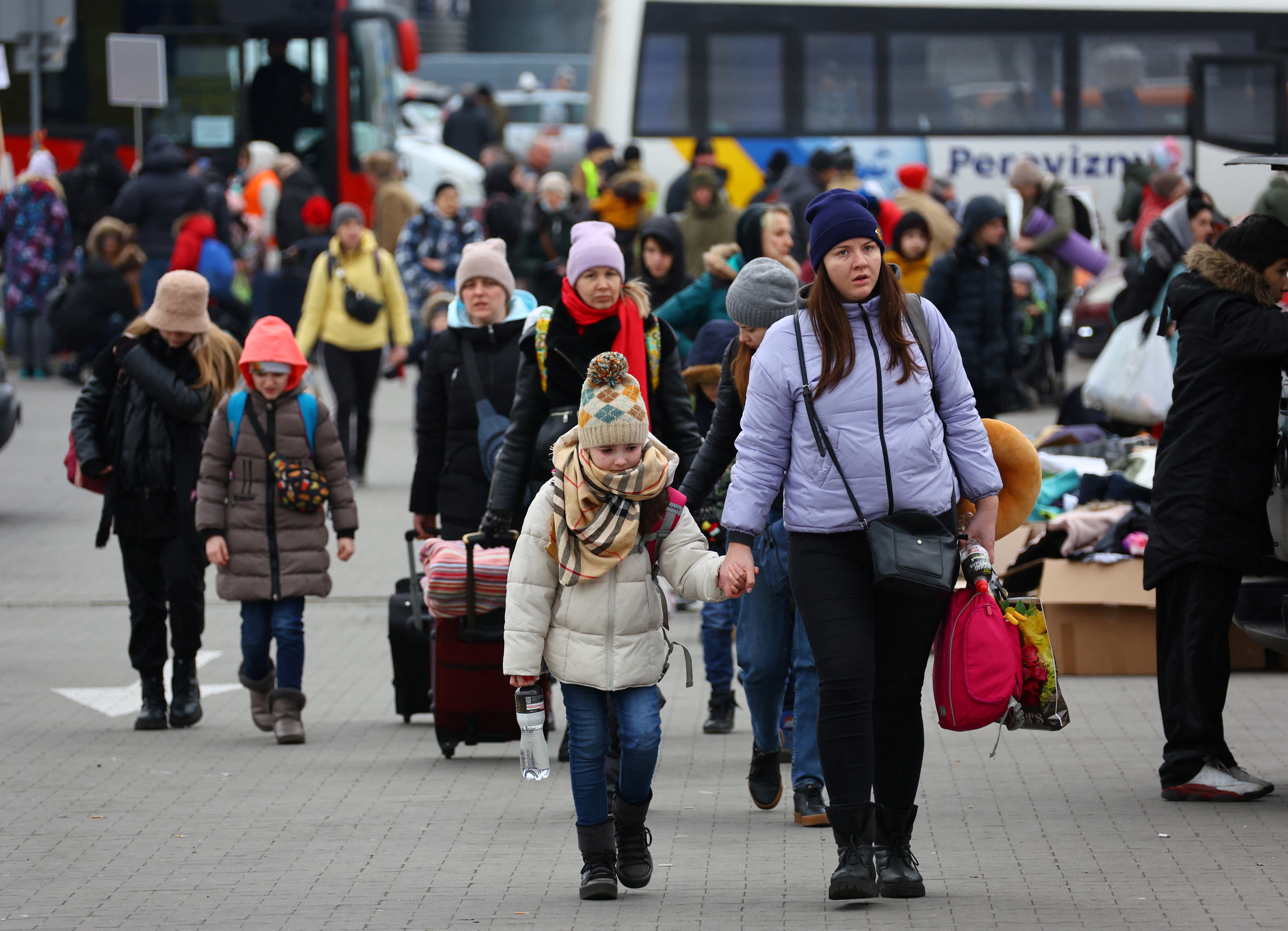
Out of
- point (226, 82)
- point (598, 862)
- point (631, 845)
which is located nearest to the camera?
point (598, 862)

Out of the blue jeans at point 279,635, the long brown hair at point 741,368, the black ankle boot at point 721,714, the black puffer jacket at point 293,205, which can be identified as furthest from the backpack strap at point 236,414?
the black puffer jacket at point 293,205

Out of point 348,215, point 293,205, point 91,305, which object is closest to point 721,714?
point 348,215

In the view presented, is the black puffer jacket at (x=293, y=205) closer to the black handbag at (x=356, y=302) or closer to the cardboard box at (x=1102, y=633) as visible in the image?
the black handbag at (x=356, y=302)

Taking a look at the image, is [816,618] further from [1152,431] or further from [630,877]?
A: [1152,431]

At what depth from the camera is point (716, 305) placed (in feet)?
27.6

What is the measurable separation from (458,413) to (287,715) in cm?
135

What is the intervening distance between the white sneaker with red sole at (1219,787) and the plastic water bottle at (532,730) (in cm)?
231

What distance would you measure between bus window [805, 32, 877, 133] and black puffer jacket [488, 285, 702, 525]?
1782 cm

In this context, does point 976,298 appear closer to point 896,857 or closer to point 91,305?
point 896,857

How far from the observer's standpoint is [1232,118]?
21562mm

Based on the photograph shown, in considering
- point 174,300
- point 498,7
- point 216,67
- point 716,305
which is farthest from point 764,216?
point 498,7

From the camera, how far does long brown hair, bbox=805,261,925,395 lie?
5027 millimetres

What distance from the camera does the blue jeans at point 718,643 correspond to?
768 centimetres

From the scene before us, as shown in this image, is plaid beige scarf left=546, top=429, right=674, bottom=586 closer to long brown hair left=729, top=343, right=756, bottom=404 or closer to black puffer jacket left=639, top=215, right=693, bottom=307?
long brown hair left=729, top=343, right=756, bottom=404
